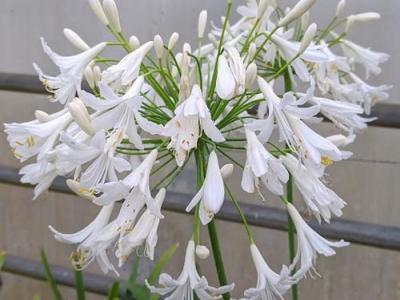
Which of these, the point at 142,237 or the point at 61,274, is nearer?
the point at 142,237

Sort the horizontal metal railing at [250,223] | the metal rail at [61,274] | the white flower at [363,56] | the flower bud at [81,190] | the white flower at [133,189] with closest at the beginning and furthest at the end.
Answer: the white flower at [133,189] < the flower bud at [81,190] < the white flower at [363,56] < the horizontal metal railing at [250,223] < the metal rail at [61,274]

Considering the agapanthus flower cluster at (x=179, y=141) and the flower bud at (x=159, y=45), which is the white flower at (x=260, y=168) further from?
the flower bud at (x=159, y=45)

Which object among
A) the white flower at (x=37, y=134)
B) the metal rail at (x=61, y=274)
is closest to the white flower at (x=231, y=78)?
→ the white flower at (x=37, y=134)

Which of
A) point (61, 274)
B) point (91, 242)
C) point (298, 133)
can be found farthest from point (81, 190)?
point (61, 274)

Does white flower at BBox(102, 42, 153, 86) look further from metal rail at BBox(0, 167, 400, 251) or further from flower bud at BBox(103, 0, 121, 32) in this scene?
metal rail at BBox(0, 167, 400, 251)

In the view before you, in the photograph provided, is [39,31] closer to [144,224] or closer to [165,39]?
[165,39]

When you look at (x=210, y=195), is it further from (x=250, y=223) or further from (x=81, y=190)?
(x=250, y=223)

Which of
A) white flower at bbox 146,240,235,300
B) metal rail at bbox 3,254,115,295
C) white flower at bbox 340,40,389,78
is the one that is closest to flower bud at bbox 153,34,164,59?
white flower at bbox 146,240,235,300
